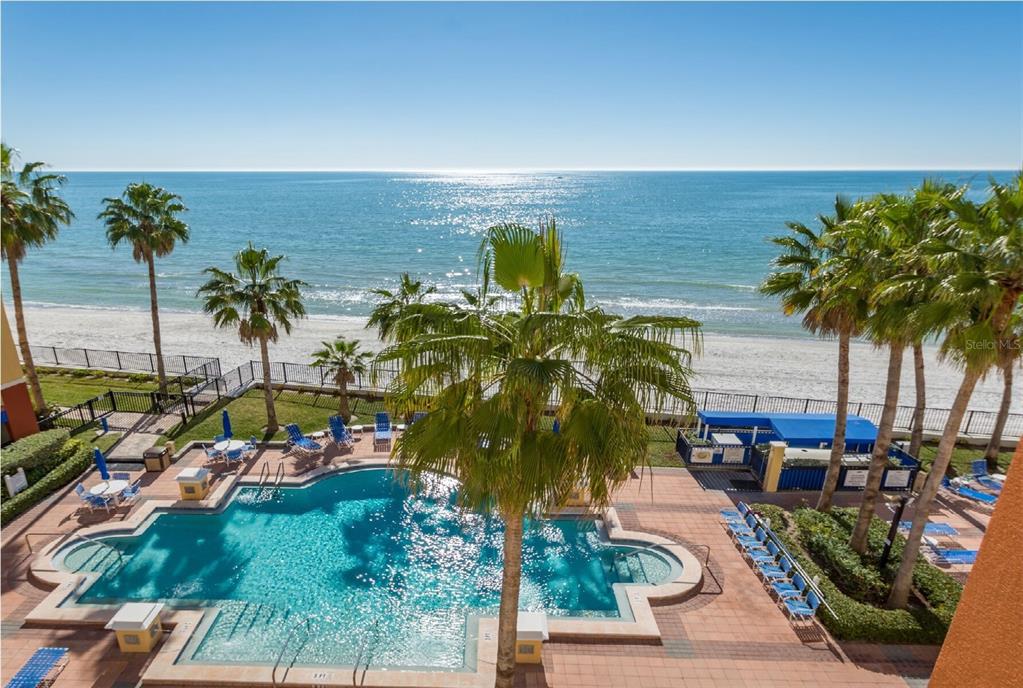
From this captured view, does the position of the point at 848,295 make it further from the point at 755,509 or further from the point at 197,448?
the point at 197,448

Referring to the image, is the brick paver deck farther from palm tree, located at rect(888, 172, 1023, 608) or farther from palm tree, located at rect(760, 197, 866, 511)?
palm tree, located at rect(888, 172, 1023, 608)

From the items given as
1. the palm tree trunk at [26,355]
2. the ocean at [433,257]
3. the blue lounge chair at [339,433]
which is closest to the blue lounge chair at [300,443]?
the blue lounge chair at [339,433]

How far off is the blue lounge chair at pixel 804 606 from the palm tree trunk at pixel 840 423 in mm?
4408

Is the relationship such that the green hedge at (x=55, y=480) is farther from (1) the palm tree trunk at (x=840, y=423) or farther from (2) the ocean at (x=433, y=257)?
(1) the palm tree trunk at (x=840, y=423)

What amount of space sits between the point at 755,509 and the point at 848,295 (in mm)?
6002

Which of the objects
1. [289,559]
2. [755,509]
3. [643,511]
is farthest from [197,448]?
[755,509]

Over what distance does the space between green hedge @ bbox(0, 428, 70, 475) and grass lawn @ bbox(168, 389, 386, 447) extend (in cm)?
298

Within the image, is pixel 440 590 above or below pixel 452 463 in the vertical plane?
below

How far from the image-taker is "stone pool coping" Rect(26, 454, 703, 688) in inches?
352

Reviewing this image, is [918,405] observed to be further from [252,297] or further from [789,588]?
[252,297]

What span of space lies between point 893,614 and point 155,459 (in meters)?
18.8

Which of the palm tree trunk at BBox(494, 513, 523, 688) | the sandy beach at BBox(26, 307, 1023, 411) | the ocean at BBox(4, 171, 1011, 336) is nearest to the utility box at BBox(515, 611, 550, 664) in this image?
the palm tree trunk at BBox(494, 513, 523, 688)

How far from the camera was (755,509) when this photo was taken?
13.9m

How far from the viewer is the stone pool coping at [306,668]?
8945 mm
